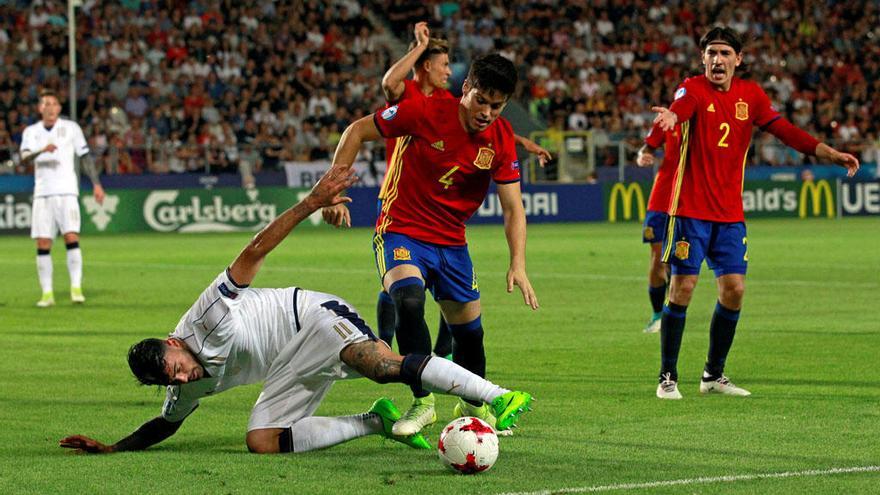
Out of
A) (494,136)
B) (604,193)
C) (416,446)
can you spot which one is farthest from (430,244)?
(604,193)

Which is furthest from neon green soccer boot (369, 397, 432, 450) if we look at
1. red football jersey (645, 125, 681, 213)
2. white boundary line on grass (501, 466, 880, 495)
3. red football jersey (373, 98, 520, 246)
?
red football jersey (645, 125, 681, 213)

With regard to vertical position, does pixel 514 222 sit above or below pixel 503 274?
above

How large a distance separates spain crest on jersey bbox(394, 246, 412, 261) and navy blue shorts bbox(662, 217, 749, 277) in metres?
2.18

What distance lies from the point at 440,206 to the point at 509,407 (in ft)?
5.96

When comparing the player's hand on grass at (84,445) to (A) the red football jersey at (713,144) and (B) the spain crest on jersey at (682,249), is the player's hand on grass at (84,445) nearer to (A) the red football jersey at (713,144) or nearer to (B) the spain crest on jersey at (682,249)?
(B) the spain crest on jersey at (682,249)

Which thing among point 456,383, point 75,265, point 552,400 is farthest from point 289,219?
point 75,265

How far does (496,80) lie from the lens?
7449 millimetres

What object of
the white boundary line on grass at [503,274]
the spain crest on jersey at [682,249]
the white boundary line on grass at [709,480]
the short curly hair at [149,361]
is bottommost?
the white boundary line on grass at [503,274]

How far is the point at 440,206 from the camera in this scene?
8.08 metres

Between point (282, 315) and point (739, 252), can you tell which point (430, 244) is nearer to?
point (282, 315)

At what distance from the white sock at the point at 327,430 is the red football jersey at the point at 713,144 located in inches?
116

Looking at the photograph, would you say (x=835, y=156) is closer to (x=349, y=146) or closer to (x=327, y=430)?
(x=349, y=146)

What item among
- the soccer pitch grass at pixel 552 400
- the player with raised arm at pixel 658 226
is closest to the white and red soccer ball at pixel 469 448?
the soccer pitch grass at pixel 552 400

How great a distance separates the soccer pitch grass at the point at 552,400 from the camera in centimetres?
648
